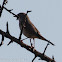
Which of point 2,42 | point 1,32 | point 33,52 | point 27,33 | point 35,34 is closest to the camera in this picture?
point 1,32

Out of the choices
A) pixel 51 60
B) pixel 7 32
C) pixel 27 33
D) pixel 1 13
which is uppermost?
pixel 1 13

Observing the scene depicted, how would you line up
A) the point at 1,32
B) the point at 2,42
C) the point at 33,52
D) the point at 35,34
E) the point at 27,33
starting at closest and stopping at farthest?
the point at 1,32, the point at 2,42, the point at 33,52, the point at 35,34, the point at 27,33

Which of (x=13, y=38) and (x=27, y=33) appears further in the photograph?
(x=27, y=33)

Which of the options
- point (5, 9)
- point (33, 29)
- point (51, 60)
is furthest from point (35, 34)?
point (5, 9)

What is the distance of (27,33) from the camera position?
5.86m

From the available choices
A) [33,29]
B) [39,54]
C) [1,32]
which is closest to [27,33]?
[33,29]

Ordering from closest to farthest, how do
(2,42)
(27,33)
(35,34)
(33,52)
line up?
(2,42) < (33,52) < (35,34) < (27,33)

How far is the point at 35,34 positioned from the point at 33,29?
282mm

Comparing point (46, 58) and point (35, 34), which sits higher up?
point (46, 58)

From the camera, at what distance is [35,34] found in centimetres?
547

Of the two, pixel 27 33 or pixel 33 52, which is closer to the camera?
pixel 33 52

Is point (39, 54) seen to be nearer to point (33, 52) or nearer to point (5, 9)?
point (33, 52)

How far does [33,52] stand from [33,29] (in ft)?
11.7

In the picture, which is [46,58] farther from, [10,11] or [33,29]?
[33,29]
